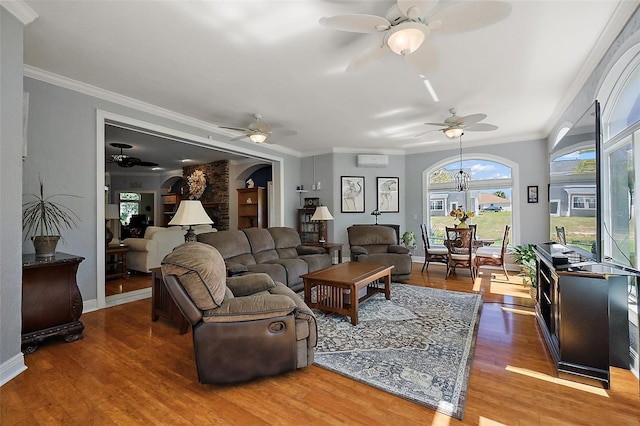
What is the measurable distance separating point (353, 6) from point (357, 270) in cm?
274

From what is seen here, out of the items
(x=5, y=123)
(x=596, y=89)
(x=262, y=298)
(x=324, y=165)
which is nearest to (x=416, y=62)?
(x=596, y=89)

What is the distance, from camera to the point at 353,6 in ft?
6.94

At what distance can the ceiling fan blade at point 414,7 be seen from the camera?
5.71 feet

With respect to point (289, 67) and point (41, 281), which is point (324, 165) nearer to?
point (289, 67)

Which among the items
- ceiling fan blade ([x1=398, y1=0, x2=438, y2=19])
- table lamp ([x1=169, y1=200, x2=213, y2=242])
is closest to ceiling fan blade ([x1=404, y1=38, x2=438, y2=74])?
ceiling fan blade ([x1=398, y1=0, x2=438, y2=19])

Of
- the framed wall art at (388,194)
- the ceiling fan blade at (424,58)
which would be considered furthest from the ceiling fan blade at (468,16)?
the framed wall art at (388,194)

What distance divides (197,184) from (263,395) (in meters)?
7.63

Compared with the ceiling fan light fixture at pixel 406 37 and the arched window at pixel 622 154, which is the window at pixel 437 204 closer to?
the arched window at pixel 622 154

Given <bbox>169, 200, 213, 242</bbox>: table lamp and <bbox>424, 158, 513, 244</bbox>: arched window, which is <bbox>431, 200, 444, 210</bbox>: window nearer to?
<bbox>424, 158, 513, 244</bbox>: arched window

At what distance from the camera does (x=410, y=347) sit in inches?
96.8

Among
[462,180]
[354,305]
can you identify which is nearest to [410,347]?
[354,305]

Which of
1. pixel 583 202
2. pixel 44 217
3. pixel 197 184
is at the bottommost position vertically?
pixel 44 217

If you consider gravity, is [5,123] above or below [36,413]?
above

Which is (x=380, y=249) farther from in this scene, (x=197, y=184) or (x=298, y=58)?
(x=197, y=184)
